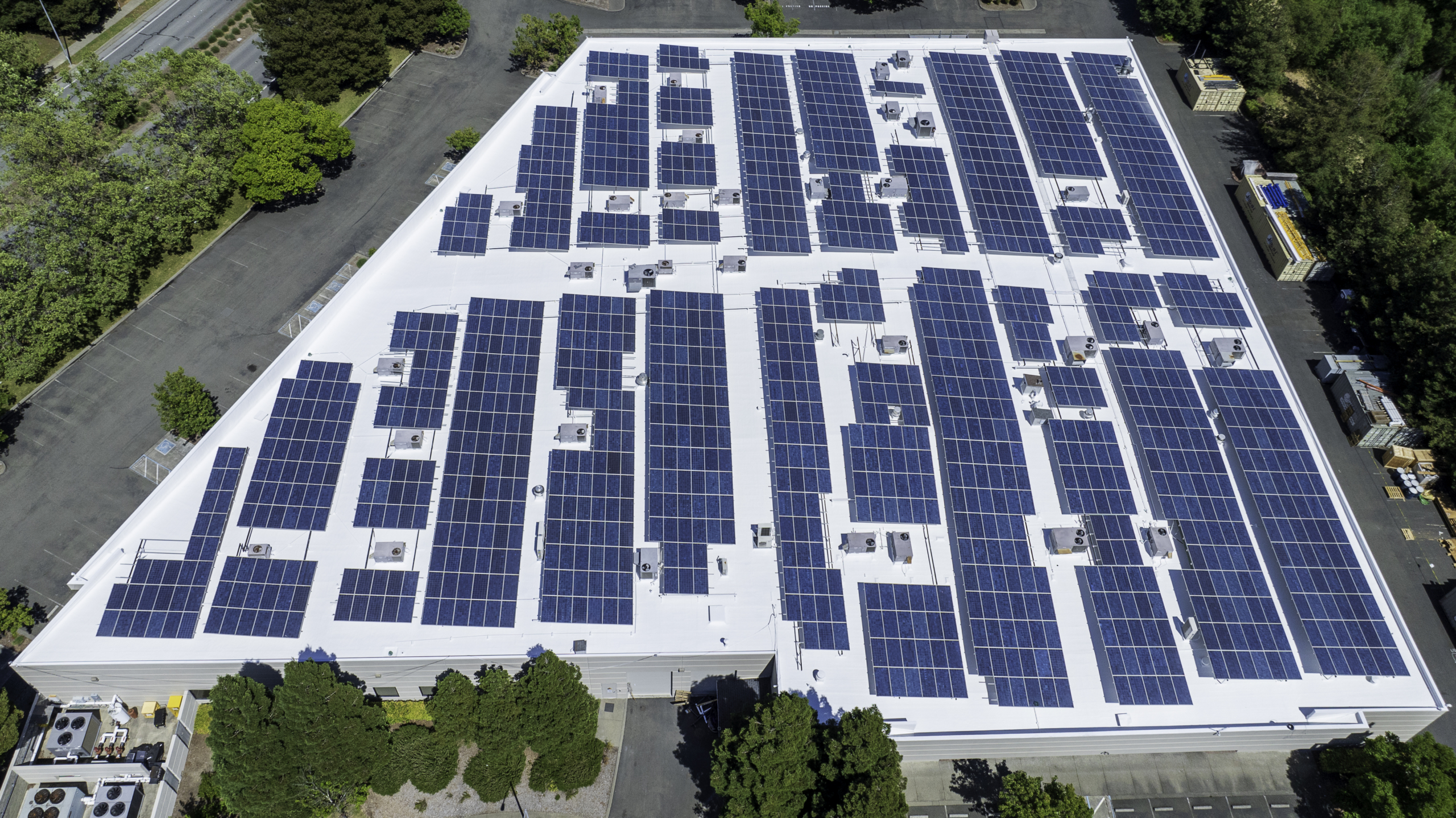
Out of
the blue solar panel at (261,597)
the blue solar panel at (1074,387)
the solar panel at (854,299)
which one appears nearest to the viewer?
the blue solar panel at (261,597)

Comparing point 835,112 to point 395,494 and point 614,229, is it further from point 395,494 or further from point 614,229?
point 395,494

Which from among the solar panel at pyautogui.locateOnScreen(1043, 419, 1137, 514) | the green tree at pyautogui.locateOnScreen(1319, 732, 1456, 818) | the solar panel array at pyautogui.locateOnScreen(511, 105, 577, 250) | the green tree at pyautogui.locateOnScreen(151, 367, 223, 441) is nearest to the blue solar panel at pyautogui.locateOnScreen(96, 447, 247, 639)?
the green tree at pyautogui.locateOnScreen(151, 367, 223, 441)

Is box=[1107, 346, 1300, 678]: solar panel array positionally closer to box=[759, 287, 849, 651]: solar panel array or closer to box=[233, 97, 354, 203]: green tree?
box=[759, 287, 849, 651]: solar panel array

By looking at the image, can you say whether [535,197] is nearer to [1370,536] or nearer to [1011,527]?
[1011,527]

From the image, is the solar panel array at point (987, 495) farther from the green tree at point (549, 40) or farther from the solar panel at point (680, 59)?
the green tree at point (549, 40)

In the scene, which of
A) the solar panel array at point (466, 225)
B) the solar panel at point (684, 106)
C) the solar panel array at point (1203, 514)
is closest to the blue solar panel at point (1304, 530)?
the solar panel array at point (1203, 514)

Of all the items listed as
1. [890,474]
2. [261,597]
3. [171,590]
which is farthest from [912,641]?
[171,590]

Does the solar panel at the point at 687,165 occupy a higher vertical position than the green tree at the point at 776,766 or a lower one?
higher
